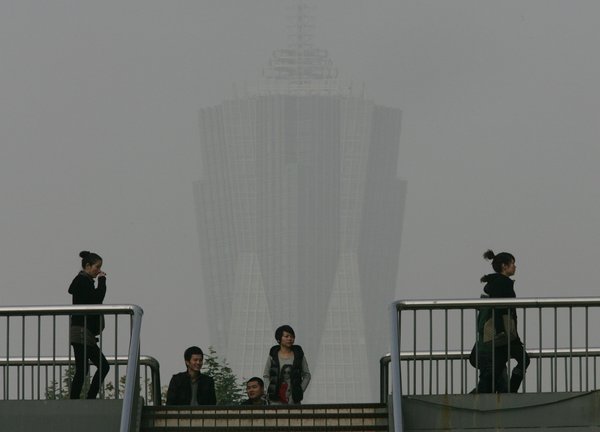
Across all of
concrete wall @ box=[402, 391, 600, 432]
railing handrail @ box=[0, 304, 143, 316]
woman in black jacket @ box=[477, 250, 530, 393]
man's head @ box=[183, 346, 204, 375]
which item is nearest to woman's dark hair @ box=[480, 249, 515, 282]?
woman in black jacket @ box=[477, 250, 530, 393]

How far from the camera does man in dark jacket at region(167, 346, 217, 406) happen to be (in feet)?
53.5

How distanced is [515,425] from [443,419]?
1.89ft

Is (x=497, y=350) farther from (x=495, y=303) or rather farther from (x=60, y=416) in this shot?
(x=60, y=416)

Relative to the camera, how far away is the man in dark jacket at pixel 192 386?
16297 millimetres

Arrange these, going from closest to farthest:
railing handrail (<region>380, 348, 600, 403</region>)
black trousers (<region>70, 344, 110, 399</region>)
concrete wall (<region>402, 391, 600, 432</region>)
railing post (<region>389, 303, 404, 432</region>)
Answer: railing post (<region>389, 303, 404, 432</region>)
concrete wall (<region>402, 391, 600, 432</region>)
black trousers (<region>70, 344, 110, 399</region>)
railing handrail (<region>380, 348, 600, 403</region>)

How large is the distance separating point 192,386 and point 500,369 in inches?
115


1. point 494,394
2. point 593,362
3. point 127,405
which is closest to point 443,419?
point 494,394

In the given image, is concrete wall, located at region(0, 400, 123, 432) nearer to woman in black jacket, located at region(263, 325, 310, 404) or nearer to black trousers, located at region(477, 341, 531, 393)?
woman in black jacket, located at region(263, 325, 310, 404)

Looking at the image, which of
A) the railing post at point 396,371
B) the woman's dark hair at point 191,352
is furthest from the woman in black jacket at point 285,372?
the railing post at point 396,371

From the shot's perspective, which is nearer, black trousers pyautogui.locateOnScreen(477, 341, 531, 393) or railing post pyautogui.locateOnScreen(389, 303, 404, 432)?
railing post pyautogui.locateOnScreen(389, 303, 404, 432)

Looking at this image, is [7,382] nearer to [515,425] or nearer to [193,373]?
[193,373]

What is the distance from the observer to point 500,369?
15.2 meters

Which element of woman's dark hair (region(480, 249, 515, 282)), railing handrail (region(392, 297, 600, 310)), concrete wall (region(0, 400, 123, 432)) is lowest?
concrete wall (region(0, 400, 123, 432))

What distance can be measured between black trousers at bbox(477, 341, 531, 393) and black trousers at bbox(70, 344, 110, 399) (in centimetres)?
316
